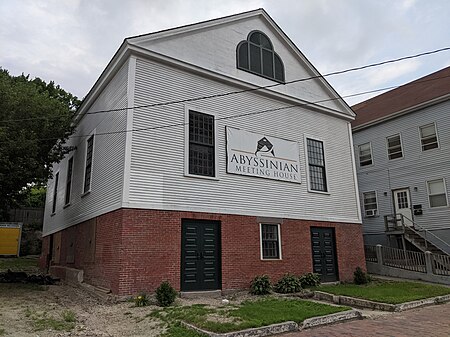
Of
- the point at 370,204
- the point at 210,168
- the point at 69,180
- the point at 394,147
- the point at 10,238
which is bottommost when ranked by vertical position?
the point at 10,238

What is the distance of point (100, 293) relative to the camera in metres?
11.0

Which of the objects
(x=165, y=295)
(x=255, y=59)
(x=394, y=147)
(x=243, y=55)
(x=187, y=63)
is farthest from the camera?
(x=394, y=147)

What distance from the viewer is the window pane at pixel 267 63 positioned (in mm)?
15609

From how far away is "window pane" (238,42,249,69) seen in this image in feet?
48.9

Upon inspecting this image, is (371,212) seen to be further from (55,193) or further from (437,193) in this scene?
(55,193)

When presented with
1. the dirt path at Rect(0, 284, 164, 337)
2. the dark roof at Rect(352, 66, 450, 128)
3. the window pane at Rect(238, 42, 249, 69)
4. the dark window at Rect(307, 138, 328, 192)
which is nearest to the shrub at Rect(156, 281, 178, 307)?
the dirt path at Rect(0, 284, 164, 337)

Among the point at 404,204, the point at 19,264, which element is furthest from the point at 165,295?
the point at 19,264

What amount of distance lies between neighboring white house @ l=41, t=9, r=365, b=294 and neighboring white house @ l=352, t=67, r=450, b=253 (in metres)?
4.94

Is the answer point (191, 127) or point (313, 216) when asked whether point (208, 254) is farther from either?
point (313, 216)

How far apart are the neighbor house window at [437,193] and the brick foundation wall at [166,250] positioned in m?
6.02

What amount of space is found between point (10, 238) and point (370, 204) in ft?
75.9

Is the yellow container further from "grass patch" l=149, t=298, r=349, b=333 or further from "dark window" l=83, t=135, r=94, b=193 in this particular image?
"grass patch" l=149, t=298, r=349, b=333

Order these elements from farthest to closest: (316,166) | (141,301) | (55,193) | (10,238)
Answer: (10,238) → (55,193) → (316,166) → (141,301)

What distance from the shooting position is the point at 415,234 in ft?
62.5
